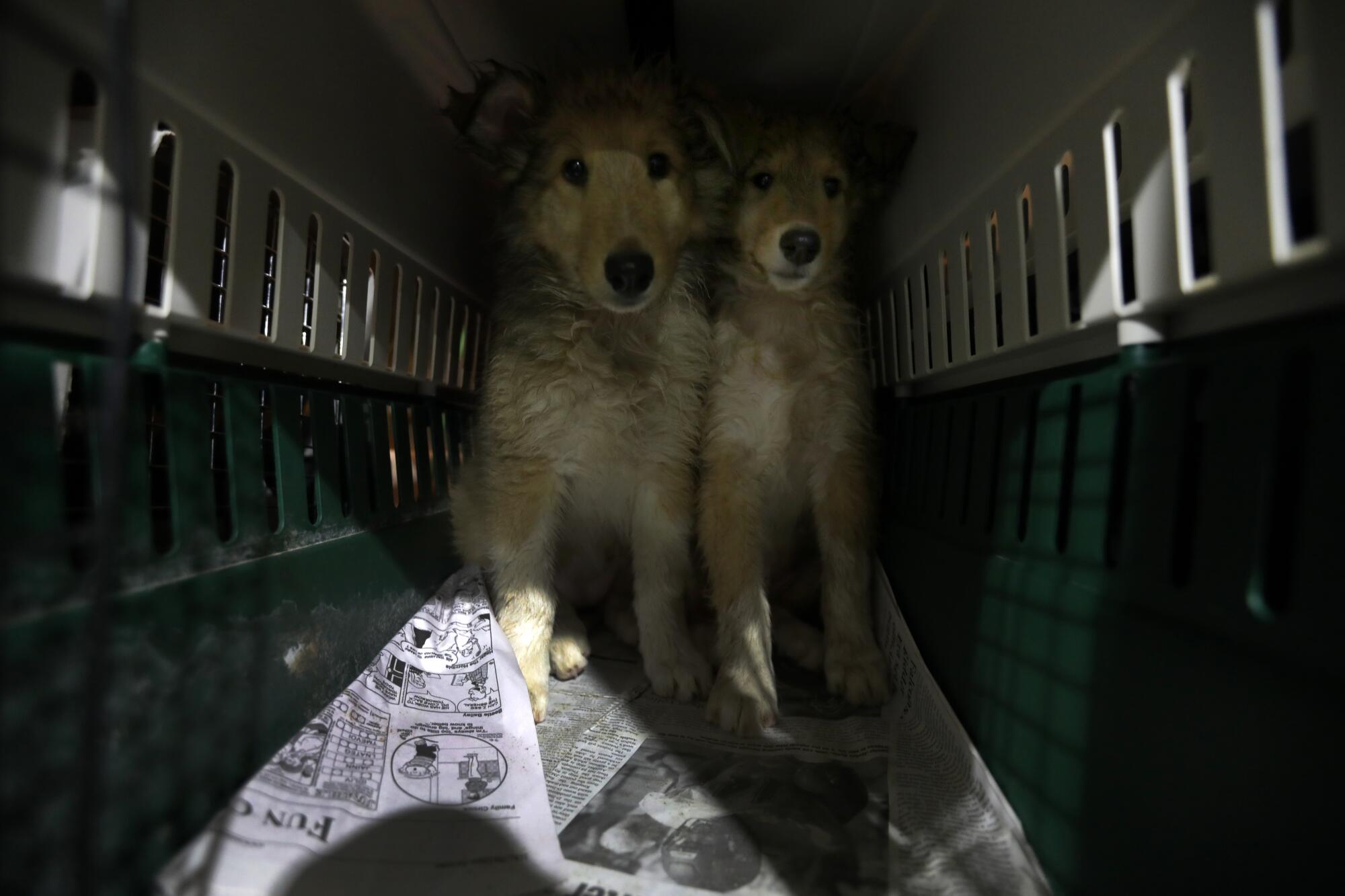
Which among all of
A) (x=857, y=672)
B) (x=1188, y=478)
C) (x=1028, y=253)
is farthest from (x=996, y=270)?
(x=857, y=672)

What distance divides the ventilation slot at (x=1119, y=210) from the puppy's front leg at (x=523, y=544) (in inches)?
42.2

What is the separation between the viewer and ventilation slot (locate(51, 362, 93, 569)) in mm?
838

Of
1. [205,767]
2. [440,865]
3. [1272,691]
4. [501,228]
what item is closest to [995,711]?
[1272,691]

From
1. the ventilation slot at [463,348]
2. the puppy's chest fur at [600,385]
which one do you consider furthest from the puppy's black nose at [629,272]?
the ventilation slot at [463,348]

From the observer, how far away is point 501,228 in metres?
1.69

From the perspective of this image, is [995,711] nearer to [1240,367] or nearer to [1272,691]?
[1272,691]

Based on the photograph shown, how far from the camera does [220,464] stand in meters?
1.24

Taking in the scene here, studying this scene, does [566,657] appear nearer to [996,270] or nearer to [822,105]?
[996,270]

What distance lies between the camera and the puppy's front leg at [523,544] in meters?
1.51

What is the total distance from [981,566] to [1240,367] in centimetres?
57

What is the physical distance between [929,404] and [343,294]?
1289mm

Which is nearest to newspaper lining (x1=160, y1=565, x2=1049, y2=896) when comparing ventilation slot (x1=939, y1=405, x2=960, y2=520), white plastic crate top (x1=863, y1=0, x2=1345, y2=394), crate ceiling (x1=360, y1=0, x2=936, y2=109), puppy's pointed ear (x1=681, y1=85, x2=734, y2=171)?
ventilation slot (x1=939, y1=405, x2=960, y2=520)

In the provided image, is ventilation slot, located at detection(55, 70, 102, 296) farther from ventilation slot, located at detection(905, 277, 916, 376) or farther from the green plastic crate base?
ventilation slot, located at detection(905, 277, 916, 376)

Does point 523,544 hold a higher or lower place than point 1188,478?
lower
